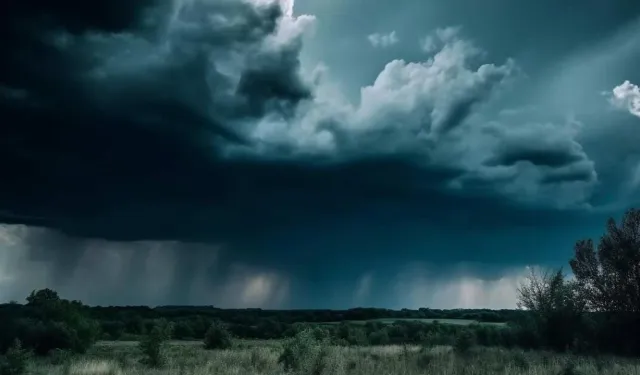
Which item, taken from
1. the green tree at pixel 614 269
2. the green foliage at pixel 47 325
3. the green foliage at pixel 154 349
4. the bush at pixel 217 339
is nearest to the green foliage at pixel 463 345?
the green tree at pixel 614 269

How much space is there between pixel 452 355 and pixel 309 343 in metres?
9.05

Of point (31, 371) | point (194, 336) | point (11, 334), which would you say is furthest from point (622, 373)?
point (194, 336)

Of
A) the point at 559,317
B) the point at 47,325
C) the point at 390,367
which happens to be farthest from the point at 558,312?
the point at 47,325

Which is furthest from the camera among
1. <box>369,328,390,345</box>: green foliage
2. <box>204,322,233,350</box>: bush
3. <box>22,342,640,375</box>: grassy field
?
<box>369,328,390,345</box>: green foliage

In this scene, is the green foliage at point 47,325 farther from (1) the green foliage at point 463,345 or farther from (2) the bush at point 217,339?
(1) the green foliage at point 463,345

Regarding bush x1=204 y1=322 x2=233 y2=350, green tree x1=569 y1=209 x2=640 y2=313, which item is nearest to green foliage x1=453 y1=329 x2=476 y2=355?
green tree x1=569 y1=209 x2=640 y2=313

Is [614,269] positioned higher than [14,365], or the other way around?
[614,269]

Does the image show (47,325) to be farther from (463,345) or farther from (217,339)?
(463,345)

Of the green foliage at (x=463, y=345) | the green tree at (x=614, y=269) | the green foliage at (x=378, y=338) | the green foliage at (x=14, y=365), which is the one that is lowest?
the green foliage at (x=14, y=365)

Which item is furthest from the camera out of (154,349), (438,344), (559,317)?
(438,344)

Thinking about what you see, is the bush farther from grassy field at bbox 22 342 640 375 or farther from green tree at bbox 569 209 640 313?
green tree at bbox 569 209 640 313

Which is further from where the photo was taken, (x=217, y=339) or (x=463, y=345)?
(x=217, y=339)

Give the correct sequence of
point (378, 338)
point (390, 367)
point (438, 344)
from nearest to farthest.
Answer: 1. point (390, 367)
2. point (438, 344)
3. point (378, 338)

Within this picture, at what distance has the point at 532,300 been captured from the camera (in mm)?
43500
